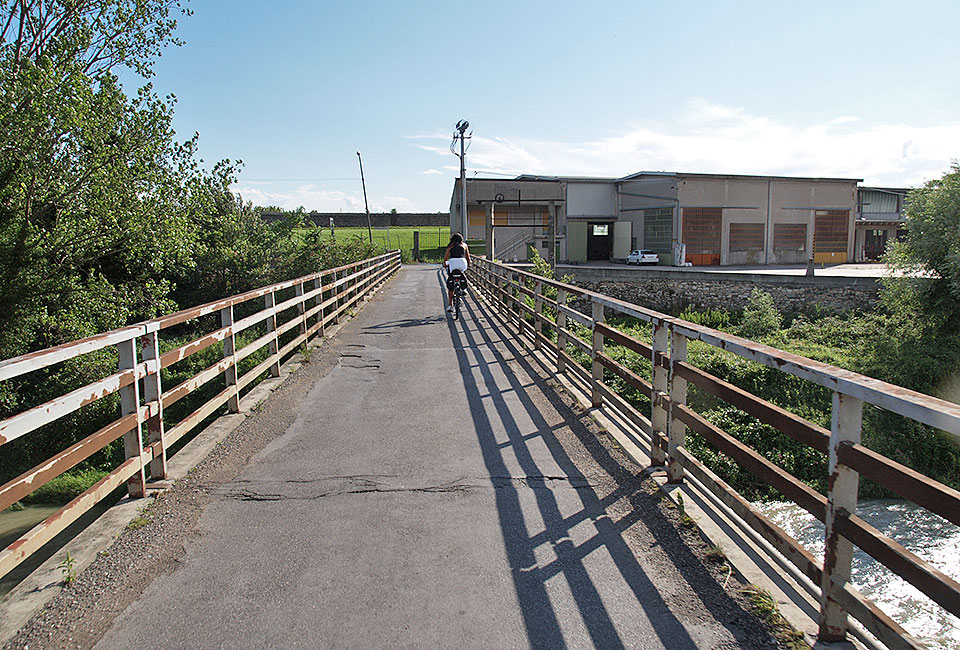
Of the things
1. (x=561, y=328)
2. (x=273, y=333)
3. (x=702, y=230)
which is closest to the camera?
(x=561, y=328)

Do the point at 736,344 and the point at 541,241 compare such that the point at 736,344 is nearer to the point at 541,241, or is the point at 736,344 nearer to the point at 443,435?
the point at 443,435

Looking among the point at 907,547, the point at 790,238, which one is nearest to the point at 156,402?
the point at 907,547

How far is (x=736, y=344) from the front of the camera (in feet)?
11.1

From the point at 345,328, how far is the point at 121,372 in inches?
348

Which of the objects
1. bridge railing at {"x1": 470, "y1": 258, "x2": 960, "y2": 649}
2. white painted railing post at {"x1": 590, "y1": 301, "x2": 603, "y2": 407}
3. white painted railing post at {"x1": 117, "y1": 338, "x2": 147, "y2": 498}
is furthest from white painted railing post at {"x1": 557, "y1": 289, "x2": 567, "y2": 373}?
white painted railing post at {"x1": 117, "y1": 338, "x2": 147, "y2": 498}

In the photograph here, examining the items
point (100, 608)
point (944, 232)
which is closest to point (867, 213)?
point (944, 232)

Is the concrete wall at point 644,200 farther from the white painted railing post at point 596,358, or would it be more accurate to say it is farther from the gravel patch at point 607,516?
the gravel patch at point 607,516

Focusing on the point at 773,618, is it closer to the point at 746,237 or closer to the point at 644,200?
the point at 644,200

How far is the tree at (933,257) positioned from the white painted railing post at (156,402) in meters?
20.3

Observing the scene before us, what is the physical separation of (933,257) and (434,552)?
821 inches

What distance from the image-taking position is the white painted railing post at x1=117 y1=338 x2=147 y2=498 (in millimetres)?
3996

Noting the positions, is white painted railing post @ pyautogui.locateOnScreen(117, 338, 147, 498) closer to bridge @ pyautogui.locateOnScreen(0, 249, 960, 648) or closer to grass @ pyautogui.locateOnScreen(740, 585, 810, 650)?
bridge @ pyautogui.locateOnScreen(0, 249, 960, 648)

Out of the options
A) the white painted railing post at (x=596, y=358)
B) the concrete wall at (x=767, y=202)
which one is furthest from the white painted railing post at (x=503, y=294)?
the concrete wall at (x=767, y=202)

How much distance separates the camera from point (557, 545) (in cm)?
351
